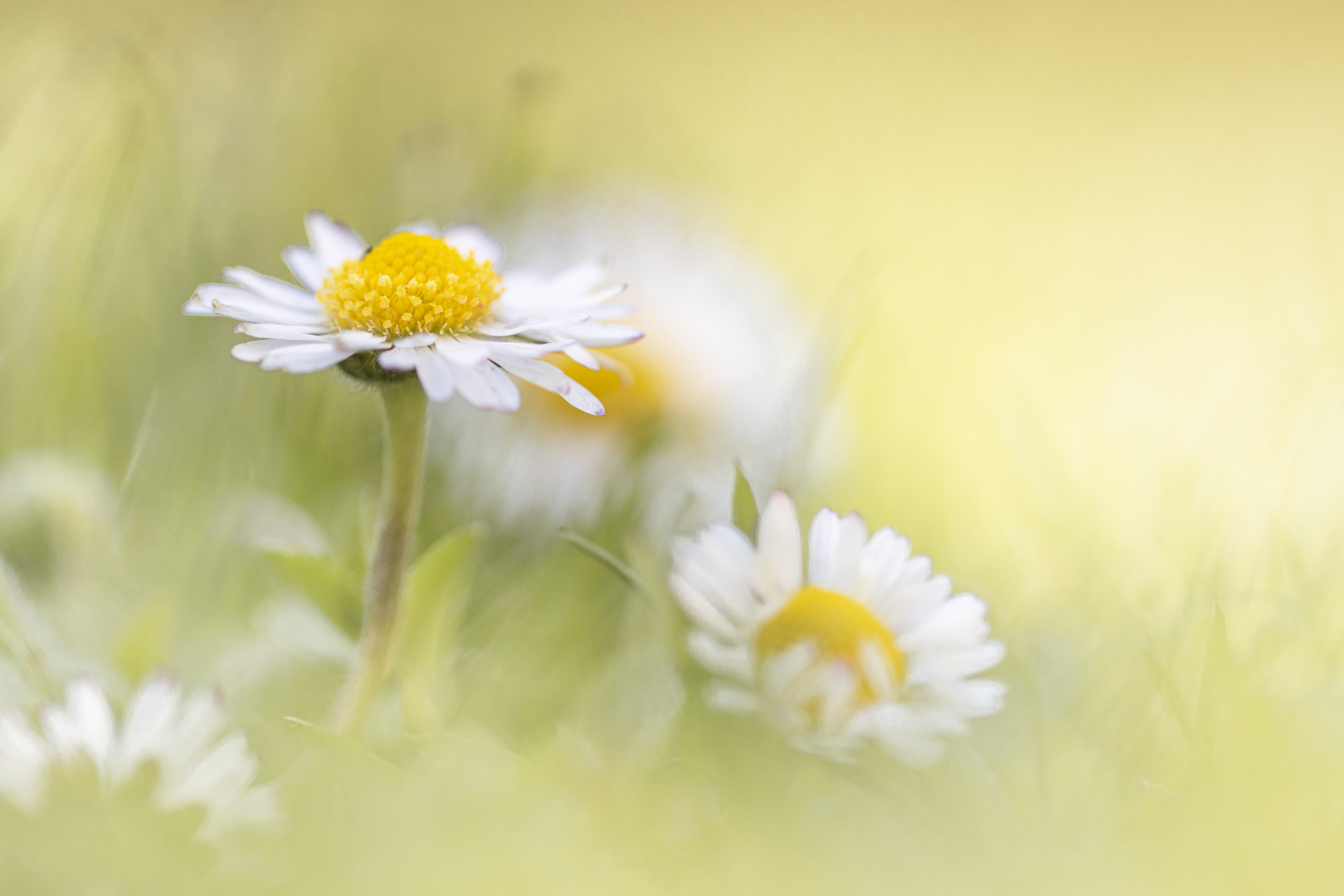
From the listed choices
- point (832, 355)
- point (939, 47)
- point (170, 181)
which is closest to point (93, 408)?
point (170, 181)

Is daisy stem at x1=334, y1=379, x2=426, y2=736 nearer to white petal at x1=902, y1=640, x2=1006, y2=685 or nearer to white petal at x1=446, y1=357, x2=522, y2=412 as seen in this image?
white petal at x1=446, y1=357, x2=522, y2=412

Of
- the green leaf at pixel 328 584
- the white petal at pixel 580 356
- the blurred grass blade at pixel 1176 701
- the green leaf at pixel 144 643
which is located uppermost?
the white petal at pixel 580 356

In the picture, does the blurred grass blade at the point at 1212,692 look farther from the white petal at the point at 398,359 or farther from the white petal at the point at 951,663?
the white petal at the point at 398,359

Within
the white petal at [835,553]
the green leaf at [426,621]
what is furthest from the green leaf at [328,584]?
the white petal at [835,553]

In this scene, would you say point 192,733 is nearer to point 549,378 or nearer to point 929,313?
point 549,378

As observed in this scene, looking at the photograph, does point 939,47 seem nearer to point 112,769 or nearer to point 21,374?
point 21,374

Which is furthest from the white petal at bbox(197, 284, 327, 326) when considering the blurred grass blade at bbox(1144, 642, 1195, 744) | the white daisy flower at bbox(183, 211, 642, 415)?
the blurred grass blade at bbox(1144, 642, 1195, 744)
